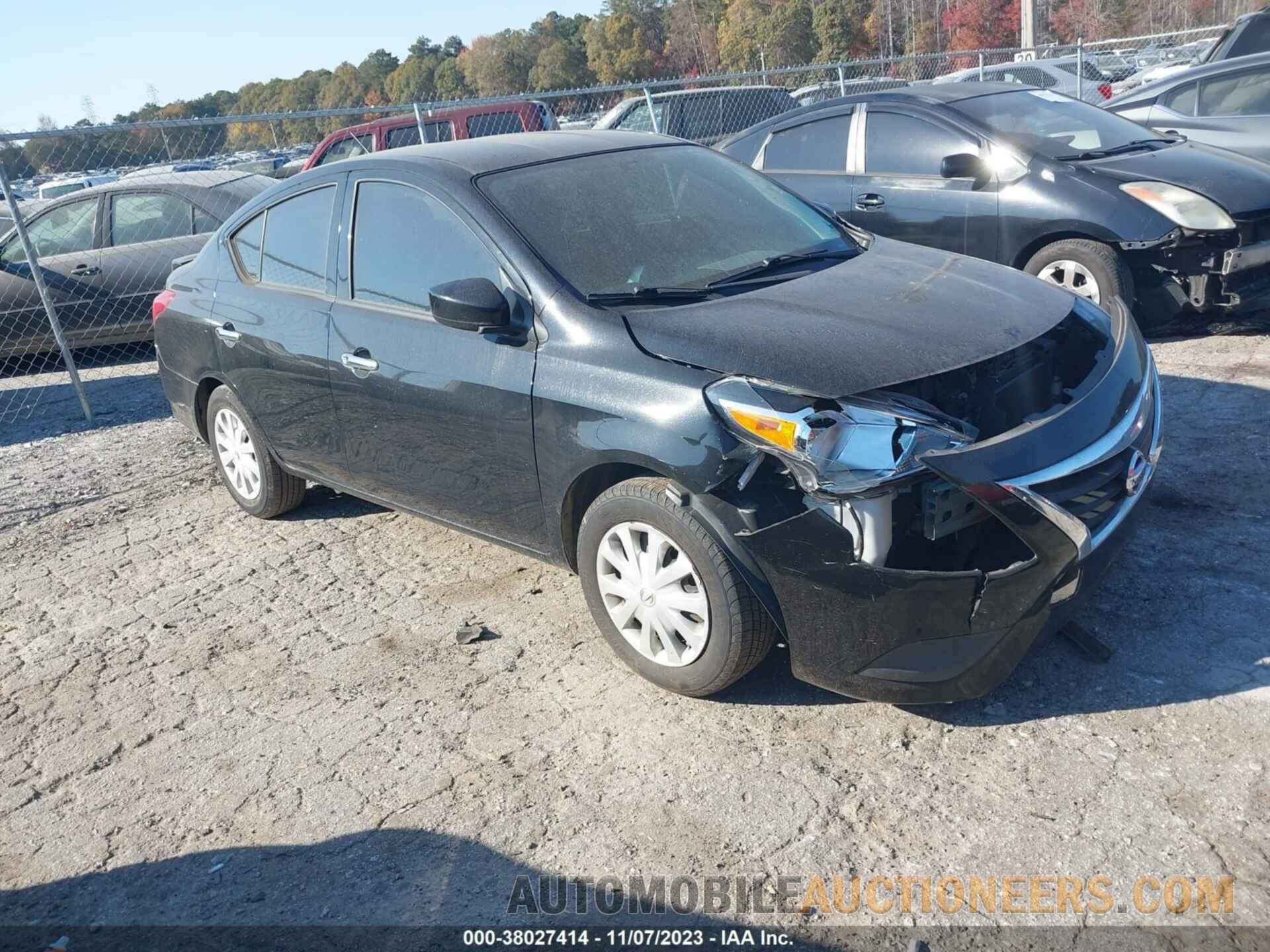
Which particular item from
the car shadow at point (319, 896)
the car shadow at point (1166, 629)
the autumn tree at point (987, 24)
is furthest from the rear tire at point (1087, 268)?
the autumn tree at point (987, 24)

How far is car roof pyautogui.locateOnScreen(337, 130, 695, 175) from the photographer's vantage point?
4477 mm

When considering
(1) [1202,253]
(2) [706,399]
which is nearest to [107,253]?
(2) [706,399]

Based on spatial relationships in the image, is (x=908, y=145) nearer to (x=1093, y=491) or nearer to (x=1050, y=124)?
(x=1050, y=124)

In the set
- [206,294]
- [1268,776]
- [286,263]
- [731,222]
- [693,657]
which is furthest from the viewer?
[206,294]

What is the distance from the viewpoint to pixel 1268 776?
2973 millimetres

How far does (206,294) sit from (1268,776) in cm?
493

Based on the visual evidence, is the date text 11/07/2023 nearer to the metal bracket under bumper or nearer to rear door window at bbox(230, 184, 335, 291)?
rear door window at bbox(230, 184, 335, 291)

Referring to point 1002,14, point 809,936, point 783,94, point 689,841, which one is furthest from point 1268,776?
point 1002,14

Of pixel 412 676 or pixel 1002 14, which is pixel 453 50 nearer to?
pixel 1002 14

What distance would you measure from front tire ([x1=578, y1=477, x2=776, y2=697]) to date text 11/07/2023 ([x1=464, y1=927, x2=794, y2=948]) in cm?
92

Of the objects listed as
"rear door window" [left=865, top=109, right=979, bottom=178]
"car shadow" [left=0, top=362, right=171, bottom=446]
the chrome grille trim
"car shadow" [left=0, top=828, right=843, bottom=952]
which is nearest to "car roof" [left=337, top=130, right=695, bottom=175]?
the chrome grille trim

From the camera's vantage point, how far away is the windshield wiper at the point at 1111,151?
718 centimetres

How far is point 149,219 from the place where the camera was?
9953mm

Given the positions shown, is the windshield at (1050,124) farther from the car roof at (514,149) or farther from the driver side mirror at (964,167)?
the car roof at (514,149)
